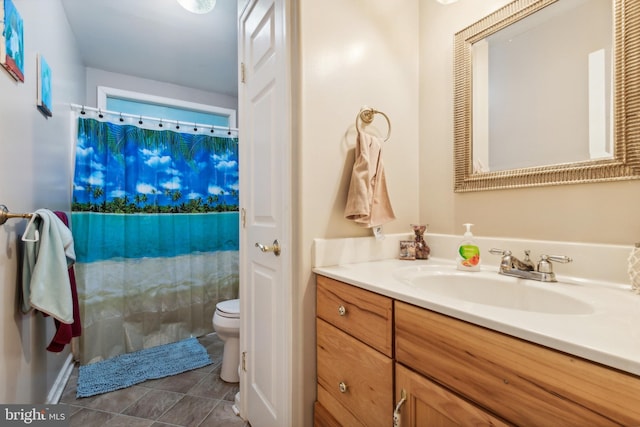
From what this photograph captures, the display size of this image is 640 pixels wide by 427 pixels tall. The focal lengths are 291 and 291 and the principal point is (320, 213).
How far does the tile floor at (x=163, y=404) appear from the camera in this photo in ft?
4.85

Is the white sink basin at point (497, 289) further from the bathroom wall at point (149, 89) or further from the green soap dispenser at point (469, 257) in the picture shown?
the bathroom wall at point (149, 89)

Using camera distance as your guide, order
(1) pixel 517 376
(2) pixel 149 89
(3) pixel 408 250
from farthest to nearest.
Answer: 1. (2) pixel 149 89
2. (3) pixel 408 250
3. (1) pixel 517 376

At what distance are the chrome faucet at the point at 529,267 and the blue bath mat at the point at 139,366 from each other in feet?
6.50

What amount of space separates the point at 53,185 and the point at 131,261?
779 millimetres

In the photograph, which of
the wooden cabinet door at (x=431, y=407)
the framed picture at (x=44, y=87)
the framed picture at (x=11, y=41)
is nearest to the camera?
the wooden cabinet door at (x=431, y=407)

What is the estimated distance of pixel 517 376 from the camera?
51 centimetres

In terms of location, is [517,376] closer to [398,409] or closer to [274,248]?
[398,409]

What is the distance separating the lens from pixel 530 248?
101cm

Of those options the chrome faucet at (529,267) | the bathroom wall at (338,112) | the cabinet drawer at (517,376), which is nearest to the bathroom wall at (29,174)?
the bathroom wall at (338,112)

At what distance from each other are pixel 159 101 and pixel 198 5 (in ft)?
4.45

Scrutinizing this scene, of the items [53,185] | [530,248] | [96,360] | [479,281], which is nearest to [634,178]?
[530,248]

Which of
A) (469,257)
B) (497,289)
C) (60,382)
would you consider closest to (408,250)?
(469,257)

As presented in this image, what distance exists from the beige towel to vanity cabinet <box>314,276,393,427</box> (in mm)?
289

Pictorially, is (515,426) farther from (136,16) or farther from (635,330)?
(136,16)
